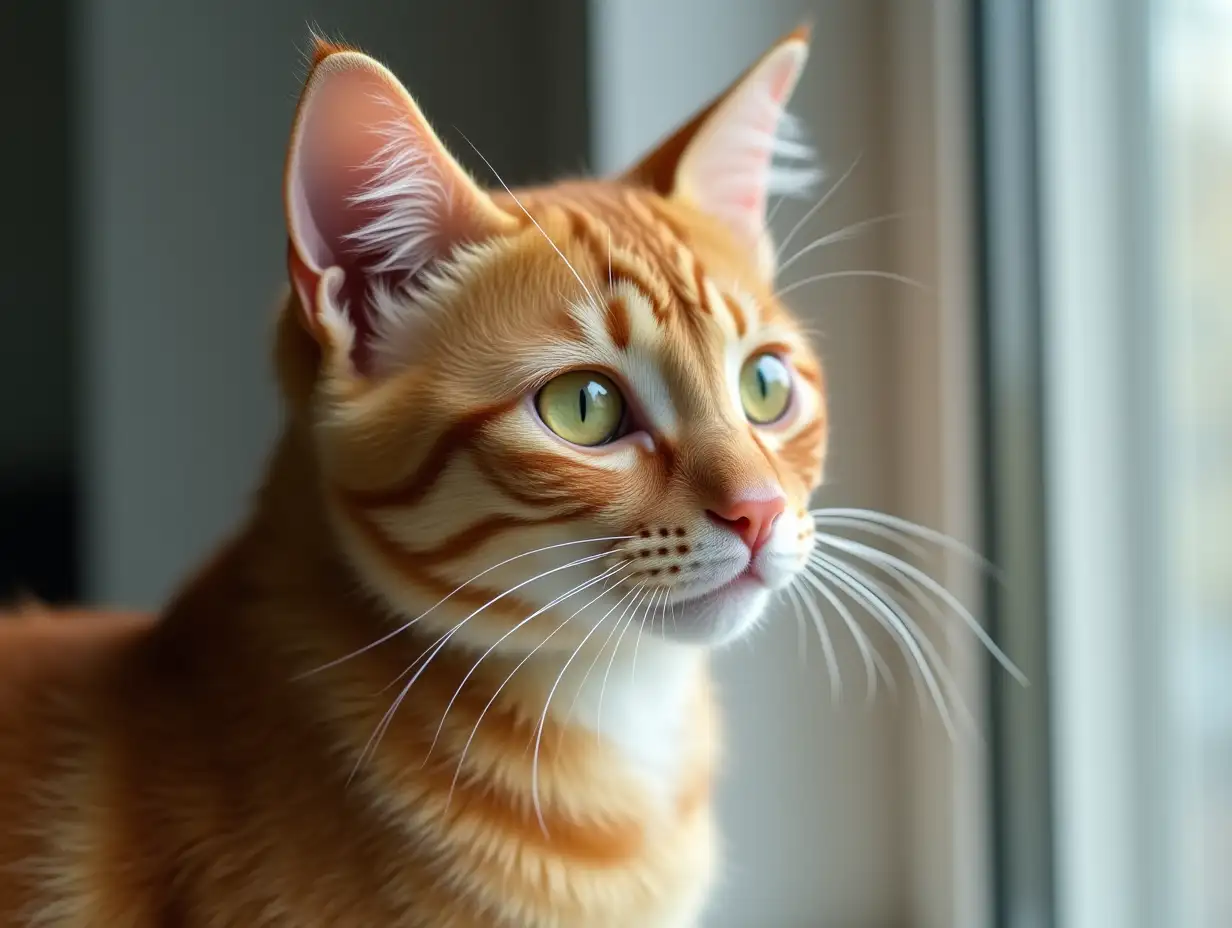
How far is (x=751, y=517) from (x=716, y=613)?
63mm

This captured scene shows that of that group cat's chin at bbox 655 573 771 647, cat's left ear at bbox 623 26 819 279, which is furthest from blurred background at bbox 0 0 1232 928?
cat's chin at bbox 655 573 771 647

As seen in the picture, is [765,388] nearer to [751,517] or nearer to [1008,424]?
[751,517]

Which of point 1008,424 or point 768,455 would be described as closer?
Result: point 768,455

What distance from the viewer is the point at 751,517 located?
0.67 meters

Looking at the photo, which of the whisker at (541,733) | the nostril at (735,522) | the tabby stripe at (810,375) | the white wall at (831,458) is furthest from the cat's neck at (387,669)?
the white wall at (831,458)

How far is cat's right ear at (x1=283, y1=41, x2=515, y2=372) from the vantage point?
655mm

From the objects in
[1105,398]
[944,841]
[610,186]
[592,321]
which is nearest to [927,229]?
[1105,398]

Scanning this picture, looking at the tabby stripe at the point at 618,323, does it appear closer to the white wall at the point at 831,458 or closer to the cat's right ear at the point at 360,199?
the cat's right ear at the point at 360,199

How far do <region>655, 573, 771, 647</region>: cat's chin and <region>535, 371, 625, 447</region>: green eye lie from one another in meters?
0.11

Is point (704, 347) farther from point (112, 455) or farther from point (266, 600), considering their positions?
point (112, 455)

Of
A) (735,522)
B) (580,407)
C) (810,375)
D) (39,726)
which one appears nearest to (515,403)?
(580,407)

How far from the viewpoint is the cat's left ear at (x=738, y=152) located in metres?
0.81

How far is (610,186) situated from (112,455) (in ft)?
4.03

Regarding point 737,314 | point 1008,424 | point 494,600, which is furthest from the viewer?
point 1008,424
